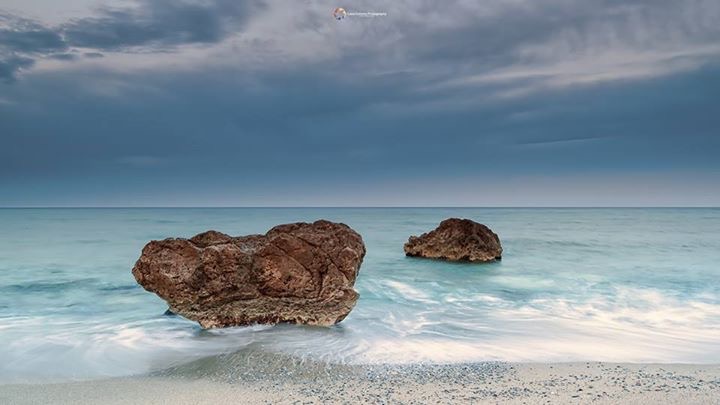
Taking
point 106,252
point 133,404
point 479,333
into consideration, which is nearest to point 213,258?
point 133,404

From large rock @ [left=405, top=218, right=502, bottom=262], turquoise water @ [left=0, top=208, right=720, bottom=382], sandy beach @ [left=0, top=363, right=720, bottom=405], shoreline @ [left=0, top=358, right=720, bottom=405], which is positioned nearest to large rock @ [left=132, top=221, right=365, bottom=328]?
turquoise water @ [left=0, top=208, right=720, bottom=382]

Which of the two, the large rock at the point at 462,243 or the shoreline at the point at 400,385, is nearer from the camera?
the shoreline at the point at 400,385

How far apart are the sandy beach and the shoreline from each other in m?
0.01

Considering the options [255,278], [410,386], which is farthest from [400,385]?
[255,278]

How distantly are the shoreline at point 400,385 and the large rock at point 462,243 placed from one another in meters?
12.8

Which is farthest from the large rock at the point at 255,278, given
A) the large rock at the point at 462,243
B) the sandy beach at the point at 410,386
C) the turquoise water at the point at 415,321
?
the large rock at the point at 462,243

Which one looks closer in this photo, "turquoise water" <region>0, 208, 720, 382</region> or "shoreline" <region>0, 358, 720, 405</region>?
"shoreline" <region>0, 358, 720, 405</region>

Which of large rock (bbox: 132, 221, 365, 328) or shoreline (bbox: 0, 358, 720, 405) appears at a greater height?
large rock (bbox: 132, 221, 365, 328)

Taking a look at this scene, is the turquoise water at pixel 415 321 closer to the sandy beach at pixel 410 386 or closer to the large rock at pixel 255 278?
the large rock at pixel 255 278

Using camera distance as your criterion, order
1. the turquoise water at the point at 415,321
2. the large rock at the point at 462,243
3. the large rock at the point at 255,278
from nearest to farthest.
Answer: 1. the turquoise water at the point at 415,321
2. the large rock at the point at 255,278
3. the large rock at the point at 462,243

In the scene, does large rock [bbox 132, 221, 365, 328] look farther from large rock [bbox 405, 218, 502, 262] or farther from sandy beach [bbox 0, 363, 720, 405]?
large rock [bbox 405, 218, 502, 262]

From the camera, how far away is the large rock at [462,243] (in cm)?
2098

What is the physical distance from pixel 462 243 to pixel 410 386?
47.4ft

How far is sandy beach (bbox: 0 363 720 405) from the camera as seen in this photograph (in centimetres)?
653
